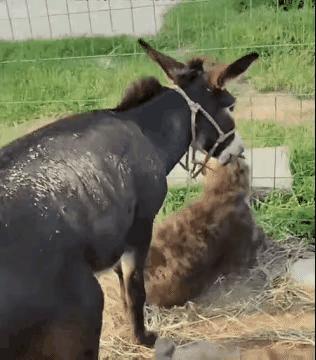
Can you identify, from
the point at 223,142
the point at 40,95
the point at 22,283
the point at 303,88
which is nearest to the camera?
the point at 22,283

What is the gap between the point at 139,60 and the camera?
4.93 metres

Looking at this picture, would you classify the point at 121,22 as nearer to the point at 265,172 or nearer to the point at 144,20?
the point at 144,20

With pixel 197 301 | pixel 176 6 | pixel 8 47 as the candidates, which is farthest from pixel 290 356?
pixel 8 47

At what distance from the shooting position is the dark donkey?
9.00ft

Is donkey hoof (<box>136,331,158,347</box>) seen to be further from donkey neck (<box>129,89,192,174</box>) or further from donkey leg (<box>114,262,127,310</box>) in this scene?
donkey neck (<box>129,89,192,174</box>)

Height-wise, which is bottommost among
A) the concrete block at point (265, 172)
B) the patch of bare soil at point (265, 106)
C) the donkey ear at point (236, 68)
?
the concrete block at point (265, 172)

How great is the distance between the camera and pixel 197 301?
12.4 ft

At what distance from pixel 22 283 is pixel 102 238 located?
0.41 metres

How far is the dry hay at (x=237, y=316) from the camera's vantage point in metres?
3.43

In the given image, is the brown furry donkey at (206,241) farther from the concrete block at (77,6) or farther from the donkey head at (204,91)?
the concrete block at (77,6)

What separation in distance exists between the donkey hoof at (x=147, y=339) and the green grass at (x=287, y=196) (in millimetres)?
821

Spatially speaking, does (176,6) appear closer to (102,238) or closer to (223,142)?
(223,142)

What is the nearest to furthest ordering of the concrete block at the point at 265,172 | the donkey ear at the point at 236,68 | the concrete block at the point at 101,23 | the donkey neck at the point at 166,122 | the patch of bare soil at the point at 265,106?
the donkey ear at the point at 236,68, the donkey neck at the point at 166,122, the concrete block at the point at 265,172, the patch of bare soil at the point at 265,106, the concrete block at the point at 101,23

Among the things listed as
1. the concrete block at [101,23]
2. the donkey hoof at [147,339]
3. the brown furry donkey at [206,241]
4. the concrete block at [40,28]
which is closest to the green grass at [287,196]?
the brown furry donkey at [206,241]
